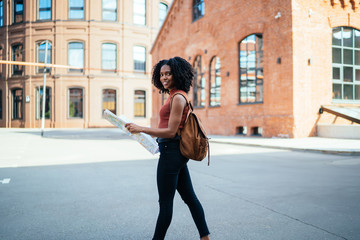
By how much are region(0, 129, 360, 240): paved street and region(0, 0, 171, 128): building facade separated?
25.5m

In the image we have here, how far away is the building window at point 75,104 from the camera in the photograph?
33156 millimetres

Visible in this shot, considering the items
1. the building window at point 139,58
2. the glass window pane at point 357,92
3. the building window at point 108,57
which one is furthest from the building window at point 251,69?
the building window at point 108,57

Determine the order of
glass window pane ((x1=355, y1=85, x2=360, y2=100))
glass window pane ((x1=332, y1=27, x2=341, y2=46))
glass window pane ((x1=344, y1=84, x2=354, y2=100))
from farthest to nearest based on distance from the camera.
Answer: glass window pane ((x1=355, y1=85, x2=360, y2=100)) < glass window pane ((x1=344, y1=84, x2=354, y2=100)) < glass window pane ((x1=332, y1=27, x2=341, y2=46))

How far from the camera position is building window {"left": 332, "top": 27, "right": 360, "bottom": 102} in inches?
662

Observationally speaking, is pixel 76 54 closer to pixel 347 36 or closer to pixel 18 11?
pixel 18 11

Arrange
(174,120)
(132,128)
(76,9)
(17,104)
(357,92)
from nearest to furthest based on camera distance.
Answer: (174,120) < (132,128) < (357,92) < (76,9) < (17,104)

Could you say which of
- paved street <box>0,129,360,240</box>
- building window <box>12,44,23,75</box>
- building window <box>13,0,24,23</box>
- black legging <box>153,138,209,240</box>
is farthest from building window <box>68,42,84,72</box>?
black legging <box>153,138,209,240</box>

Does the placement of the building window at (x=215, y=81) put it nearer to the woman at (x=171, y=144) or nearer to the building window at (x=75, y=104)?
the building window at (x=75, y=104)

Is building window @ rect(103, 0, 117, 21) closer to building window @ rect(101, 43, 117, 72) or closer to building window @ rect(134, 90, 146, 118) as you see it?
building window @ rect(101, 43, 117, 72)

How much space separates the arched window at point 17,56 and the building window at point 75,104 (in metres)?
6.43

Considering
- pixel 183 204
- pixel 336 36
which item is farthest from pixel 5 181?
pixel 336 36

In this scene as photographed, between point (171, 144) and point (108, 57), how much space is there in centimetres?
3313

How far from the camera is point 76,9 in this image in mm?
34000

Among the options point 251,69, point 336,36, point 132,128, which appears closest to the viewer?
point 132,128
